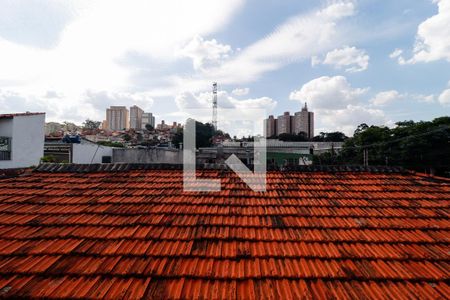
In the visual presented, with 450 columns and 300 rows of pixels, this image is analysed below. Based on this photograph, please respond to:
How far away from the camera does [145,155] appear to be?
20.2 metres

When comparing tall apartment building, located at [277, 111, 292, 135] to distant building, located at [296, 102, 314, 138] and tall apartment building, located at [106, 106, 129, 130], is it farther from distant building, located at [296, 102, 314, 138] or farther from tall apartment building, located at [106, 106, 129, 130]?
tall apartment building, located at [106, 106, 129, 130]

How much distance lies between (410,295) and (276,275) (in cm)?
121

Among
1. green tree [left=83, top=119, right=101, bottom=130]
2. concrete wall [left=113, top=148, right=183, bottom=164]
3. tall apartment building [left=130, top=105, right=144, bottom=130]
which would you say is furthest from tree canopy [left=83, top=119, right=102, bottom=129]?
concrete wall [left=113, top=148, right=183, bottom=164]

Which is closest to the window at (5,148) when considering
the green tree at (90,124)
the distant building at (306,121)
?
the green tree at (90,124)

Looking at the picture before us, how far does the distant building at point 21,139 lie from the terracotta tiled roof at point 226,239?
11.0 meters

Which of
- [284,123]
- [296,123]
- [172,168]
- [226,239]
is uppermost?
[296,123]

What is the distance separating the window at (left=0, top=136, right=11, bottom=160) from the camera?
512 inches

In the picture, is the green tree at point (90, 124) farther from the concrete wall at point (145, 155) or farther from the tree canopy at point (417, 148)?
the tree canopy at point (417, 148)

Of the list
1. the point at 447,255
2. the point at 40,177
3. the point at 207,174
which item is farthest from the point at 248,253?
the point at 40,177

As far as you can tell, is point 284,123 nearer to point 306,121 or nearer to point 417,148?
point 306,121

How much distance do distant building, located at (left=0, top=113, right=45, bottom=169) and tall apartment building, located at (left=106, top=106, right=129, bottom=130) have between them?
183 feet

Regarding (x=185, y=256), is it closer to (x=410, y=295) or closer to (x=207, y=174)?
(x=410, y=295)

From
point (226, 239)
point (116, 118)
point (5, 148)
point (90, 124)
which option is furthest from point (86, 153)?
point (116, 118)

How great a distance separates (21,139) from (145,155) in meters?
8.09
